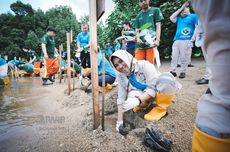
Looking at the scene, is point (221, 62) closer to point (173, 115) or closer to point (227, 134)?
point (227, 134)

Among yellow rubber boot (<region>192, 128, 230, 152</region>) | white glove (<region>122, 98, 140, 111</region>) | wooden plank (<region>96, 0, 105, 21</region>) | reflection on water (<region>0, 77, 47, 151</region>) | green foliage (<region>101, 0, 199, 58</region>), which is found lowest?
reflection on water (<region>0, 77, 47, 151</region>)

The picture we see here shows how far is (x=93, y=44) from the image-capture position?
2098mm

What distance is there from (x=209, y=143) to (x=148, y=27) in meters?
2.99

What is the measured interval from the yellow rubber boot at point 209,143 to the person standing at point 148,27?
271cm

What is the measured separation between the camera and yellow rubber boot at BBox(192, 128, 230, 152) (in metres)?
0.64

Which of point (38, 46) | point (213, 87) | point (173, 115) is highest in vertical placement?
point (38, 46)

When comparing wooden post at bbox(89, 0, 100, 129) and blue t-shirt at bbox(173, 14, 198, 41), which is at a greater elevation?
blue t-shirt at bbox(173, 14, 198, 41)

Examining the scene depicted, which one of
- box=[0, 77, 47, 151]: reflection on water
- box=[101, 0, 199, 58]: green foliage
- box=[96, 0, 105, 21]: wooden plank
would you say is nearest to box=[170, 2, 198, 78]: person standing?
box=[96, 0, 105, 21]: wooden plank

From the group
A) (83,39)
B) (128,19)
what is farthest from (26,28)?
(83,39)

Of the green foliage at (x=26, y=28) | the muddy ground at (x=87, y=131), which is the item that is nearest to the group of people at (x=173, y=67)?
the muddy ground at (x=87, y=131)

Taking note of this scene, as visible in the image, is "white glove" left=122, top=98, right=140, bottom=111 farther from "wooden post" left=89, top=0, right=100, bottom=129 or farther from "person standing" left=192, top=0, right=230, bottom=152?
"person standing" left=192, top=0, right=230, bottom=152

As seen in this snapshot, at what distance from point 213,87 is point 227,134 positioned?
7.6 inches

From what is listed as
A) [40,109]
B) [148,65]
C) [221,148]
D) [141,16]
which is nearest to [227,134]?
[221,148]

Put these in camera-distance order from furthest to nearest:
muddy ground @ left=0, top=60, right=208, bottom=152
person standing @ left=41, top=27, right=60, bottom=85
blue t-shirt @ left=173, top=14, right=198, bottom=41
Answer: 1. person standing @ left=41, top=27, right=60, bottom=85
2. blue t-shirt @ left=173, top=14, right=198, bottom=41
3. muddy ground @ left=0, top=60, right=208, bottom=152
